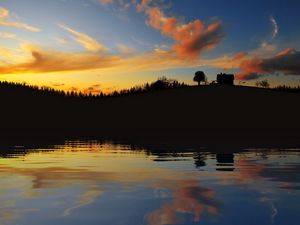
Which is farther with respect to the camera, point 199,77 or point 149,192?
point 199,77

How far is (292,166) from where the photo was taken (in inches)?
886

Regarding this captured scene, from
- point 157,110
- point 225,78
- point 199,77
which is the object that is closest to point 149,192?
point 157,110

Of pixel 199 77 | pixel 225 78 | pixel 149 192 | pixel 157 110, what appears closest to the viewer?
pixel 149 192

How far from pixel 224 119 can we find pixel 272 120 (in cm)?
767

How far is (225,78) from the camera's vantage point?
392ft

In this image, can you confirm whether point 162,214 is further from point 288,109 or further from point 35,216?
point 288,109

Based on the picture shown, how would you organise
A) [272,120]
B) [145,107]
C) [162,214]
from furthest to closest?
[145,107], [272,120], [162,214]

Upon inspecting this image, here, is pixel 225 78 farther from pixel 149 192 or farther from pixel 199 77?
pixel 149 192

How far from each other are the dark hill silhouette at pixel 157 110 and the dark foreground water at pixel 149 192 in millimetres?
60544

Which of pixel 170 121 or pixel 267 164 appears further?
pixel 170 121

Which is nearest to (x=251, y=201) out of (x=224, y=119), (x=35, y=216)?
(x=35, y=216)

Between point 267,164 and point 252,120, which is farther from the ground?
point 252,120

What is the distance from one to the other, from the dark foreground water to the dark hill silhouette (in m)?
60.5

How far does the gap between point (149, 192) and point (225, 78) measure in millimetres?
106164
